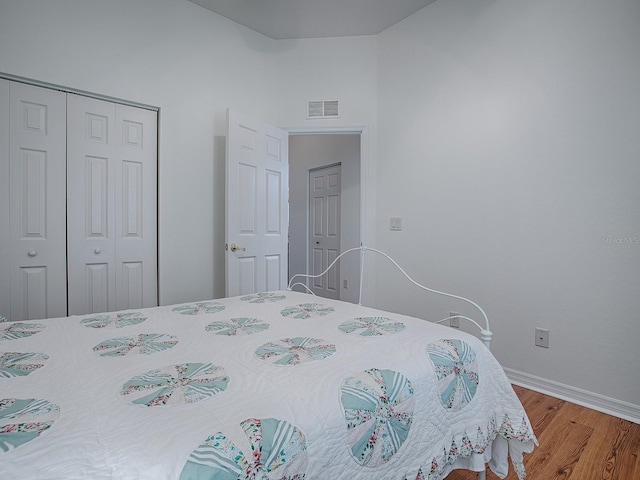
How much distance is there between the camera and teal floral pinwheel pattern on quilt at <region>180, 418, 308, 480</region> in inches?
24.2

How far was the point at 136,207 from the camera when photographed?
269cm

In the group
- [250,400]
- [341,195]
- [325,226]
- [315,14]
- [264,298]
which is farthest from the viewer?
[325,226]

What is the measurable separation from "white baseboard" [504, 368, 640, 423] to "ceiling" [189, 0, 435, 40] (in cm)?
297

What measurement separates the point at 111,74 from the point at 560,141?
3062 millimetres

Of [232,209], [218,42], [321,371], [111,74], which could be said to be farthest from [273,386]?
[218,42]

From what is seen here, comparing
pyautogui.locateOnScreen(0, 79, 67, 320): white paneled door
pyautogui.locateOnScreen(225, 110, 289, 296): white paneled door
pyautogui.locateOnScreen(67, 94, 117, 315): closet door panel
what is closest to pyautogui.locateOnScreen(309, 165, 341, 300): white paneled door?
pyautogui.locateOnScreen(225, 110, 289, 296): white paneled door

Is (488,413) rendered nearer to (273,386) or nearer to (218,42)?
(273,386)

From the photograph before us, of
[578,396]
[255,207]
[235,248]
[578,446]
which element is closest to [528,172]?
[578,396]

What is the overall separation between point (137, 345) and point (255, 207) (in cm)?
204

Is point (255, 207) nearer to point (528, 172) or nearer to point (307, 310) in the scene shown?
point (307, 310)

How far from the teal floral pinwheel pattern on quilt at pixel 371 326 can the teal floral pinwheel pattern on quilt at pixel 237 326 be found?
1.08 feet

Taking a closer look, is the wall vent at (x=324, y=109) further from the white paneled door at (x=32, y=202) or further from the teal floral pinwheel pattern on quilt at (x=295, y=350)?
the teal floral pinwheel pattern on quilt at (x=295, y=350)

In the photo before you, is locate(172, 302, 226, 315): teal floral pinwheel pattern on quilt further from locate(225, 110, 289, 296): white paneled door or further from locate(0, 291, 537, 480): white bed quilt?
locate(225, 110, 289, 296): white paneled door

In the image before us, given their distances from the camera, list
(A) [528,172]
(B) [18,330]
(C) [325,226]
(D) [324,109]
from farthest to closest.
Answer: (C) [325,226] → (D) [324,109] → (A) [528,172] → (B) [18,330]
